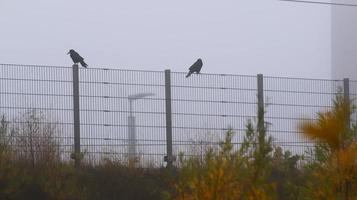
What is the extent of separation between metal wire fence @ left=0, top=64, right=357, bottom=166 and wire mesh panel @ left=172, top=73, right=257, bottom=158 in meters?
0.01

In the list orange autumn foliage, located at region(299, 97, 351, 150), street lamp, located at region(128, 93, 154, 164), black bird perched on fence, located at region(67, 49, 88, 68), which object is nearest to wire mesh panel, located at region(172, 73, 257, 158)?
street lamp, located at region(128, 93, 154, 164)

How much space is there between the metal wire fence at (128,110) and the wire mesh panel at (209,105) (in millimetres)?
13

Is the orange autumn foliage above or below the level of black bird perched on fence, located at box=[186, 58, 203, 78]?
below

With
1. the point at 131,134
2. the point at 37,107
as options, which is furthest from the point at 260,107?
the point at 37,107

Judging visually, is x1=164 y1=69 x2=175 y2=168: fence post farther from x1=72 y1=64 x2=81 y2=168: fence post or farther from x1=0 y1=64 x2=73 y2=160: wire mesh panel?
x1=0 y1=64 x2=73 y2=160: wire mesh panel

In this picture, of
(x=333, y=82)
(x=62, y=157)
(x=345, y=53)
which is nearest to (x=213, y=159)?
(x=62, y=157)

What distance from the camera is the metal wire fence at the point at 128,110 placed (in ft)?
38.9

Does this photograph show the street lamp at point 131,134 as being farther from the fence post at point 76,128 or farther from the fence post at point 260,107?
the fence post at point 260,107

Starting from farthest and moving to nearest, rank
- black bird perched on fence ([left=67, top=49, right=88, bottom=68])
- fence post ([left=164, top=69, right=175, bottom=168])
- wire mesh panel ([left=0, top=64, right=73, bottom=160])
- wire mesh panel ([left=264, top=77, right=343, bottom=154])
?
wire mesh panel ([left=264, top=77, right=343, bottom=154]) → black bird perched on fence ([left=67, top=49, right=88, bottom=68]) → fence post ([left=164, top=69, right=175, bottom=168]) → wire mesh panel ([left=0, top=64, right=73, bottom=160])

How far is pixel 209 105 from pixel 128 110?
1.20 metres

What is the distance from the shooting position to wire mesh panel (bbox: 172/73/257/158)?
12492 mm

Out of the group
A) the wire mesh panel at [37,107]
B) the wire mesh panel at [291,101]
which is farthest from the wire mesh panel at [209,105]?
the wire mesh panel at [37,107]

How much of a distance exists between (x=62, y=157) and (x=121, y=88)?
123 centimetres

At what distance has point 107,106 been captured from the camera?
12211 millimetres
